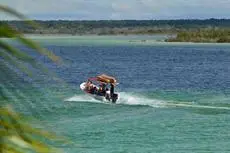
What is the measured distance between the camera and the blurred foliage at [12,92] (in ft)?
4.69

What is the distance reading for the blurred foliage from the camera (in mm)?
1430

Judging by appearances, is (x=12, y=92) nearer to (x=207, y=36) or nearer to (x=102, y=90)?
(x=102, y=90)

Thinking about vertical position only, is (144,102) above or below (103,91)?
below

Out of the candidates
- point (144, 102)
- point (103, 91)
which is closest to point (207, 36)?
point (103, 91)

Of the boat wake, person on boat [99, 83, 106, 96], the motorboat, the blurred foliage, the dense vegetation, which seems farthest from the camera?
the dense vegetation

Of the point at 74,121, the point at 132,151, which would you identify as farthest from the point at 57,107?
the point at 132,151

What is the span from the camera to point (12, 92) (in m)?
1.47

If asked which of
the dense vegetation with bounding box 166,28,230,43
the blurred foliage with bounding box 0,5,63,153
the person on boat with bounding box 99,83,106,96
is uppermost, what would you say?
the blurred foliage with bounding box 0,5,63,153

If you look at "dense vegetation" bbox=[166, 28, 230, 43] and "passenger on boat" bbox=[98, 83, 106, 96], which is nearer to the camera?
"passenger on boat" bbox=[98, 83, 106, 96]

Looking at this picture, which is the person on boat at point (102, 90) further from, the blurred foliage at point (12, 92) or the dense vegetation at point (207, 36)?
the dense vegetation at point (207, 36)

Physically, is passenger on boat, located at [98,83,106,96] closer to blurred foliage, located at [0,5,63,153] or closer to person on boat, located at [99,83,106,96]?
person on boat, located at [99,83,106,96]

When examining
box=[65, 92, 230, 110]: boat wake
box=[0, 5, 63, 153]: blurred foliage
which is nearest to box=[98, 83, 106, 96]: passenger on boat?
box=[65, 92, 230, 110]: boat wake

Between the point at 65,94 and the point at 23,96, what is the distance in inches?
1368

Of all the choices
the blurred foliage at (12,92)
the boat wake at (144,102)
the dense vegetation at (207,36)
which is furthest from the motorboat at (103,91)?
the dense vegetation at (207,36)
